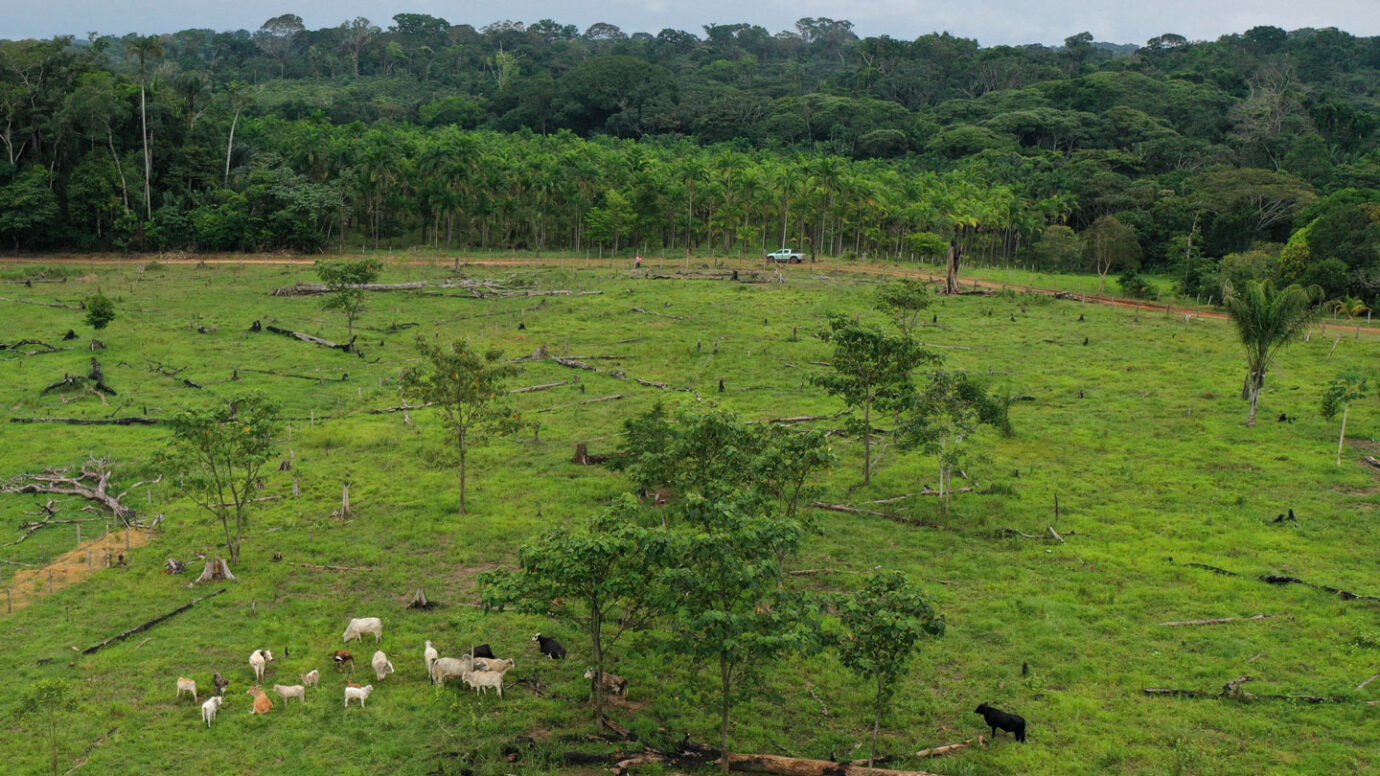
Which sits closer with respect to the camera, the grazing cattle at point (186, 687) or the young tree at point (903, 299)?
the grazing cattle at point (186, 687)

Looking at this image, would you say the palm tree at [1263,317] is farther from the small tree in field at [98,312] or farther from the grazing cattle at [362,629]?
the small tree in field at [98,312]

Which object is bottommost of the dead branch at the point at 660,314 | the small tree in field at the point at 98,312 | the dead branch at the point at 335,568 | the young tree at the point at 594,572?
the dead branch at the point at 335,568

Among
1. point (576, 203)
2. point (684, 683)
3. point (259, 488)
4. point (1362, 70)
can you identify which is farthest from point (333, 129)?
point (1362, 70)

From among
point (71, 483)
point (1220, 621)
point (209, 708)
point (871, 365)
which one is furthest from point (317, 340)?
point (1220, 621)

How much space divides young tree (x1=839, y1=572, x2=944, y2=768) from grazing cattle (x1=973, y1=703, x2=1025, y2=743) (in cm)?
243

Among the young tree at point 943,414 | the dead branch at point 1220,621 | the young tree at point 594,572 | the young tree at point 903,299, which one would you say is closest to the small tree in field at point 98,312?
the young tree at point 903,299

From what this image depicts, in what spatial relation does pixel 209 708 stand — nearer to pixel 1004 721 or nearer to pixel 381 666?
pixel 381 666

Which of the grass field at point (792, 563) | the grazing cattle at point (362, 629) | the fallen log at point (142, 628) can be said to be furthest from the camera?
the grazing cattle at point (362, 629)

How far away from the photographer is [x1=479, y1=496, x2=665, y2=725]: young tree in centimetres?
1850

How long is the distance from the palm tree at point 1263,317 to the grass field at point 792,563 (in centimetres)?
277

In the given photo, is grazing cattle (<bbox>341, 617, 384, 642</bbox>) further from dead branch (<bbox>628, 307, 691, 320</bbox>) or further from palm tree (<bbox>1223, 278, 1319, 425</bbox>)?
dead branch (<bbox>628, 307, 691, 320</bbox>)

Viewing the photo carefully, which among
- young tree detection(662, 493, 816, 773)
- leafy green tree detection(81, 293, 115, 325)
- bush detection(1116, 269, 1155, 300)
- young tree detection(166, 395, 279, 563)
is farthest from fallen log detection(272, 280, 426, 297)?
bush detection(1116, 269, 1155, 300)

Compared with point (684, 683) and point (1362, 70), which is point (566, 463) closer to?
point (684, 683)

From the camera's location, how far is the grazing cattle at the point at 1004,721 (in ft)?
63.2
